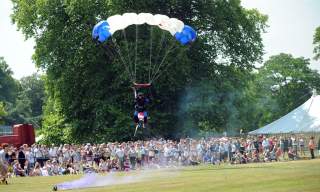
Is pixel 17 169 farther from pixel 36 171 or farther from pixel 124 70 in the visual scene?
pixel 124 70

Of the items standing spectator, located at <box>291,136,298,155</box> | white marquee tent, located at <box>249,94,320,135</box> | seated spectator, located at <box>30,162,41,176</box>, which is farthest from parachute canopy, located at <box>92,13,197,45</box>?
white marquee tent, located at <box>249,94,320,135</box>

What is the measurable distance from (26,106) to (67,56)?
73.9 m

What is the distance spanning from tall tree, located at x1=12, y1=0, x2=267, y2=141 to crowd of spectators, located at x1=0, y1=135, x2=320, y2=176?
6.50m

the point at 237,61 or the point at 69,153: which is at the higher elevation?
the point at 237,61

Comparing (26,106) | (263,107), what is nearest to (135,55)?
(263,107)

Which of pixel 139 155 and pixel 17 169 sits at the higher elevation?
pixel 139 155

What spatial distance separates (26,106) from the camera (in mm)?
117812

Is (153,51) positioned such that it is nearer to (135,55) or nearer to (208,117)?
(135,55)

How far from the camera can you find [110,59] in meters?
46.0

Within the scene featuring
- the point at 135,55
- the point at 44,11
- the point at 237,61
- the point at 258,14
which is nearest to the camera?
the point at 135,55

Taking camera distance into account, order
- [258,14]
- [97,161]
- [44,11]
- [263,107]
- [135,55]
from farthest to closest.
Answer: [263,107] → [258,14] → [44,11] → [135,55] → [97,161]

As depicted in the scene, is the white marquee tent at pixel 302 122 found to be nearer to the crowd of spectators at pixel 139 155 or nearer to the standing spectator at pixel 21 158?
the crowd of spectators at pixel 139 155

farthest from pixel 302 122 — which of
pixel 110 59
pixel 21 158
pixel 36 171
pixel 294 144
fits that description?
pixel 21 158

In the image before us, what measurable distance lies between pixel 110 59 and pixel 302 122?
1366 centimetres
